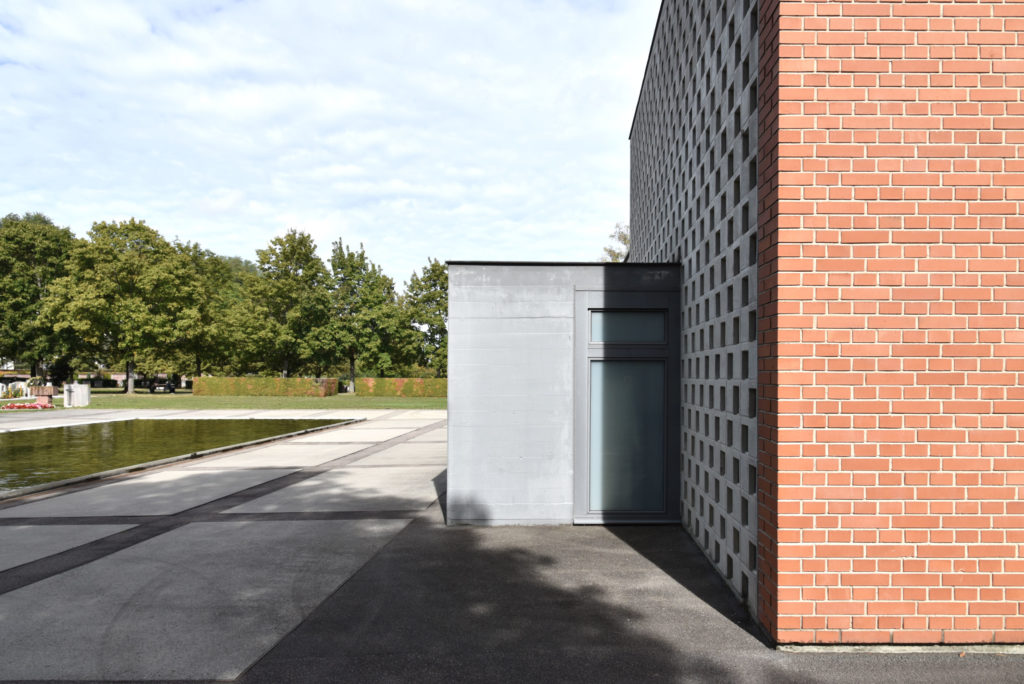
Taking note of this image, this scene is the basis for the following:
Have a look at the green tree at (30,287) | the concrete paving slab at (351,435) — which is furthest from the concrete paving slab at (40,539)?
the green tree at (30,287)

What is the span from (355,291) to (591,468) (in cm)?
4783

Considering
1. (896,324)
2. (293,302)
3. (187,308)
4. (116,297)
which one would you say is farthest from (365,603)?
(116,297)

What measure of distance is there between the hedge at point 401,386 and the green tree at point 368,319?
250 centimetres

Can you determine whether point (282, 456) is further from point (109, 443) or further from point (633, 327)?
point (633, 327)

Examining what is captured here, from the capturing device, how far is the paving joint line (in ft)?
20.5

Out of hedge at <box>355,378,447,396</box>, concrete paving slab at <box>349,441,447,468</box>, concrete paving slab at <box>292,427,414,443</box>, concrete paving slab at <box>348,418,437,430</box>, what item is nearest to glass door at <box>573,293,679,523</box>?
concrete paving slab at <box>349,441,447,468</box>

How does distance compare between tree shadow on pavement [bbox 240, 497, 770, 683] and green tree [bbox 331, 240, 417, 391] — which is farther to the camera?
green tree [bbox 331, 240, 417, 391]

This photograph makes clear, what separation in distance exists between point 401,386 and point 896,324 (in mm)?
43095

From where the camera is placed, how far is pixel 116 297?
48.6 m

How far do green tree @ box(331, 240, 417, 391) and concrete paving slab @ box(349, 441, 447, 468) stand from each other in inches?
1323

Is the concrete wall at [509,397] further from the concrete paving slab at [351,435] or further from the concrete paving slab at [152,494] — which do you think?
the concrete paving slab at [351,435]

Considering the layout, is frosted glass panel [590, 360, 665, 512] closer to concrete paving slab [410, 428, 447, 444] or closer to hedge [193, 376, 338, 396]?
concrete paving slab [410, 428, 447, 444]

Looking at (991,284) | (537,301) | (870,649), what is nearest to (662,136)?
(537,301)

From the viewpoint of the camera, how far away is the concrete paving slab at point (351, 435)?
18.8 m
